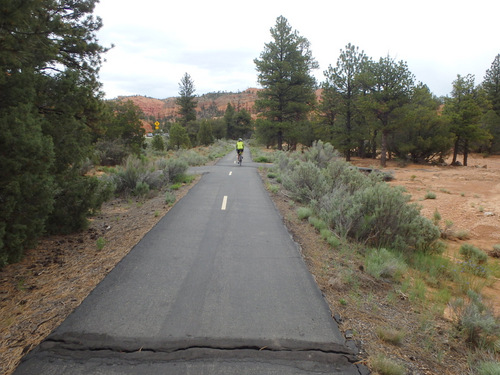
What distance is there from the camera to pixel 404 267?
544cm

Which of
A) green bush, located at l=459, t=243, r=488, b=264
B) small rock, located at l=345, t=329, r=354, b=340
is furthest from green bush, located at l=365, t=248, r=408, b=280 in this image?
green bush, located at l=459, t=243, r=488, b=264

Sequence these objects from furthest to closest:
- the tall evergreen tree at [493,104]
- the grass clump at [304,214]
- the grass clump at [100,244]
A: 1. the tall evergreen tree at [493,104]
2. the grass clump at [304,214]
3. the grass clump at [100,244]

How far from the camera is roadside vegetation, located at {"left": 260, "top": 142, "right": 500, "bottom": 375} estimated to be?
339 centimetres

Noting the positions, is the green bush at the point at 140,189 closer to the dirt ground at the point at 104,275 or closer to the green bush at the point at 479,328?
the dirt ground at the point at 104,275

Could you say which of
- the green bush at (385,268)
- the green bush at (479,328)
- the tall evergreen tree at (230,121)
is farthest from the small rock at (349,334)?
the tall evergreen tree at (230,121)

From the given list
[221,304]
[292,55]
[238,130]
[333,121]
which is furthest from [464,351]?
[238,130]

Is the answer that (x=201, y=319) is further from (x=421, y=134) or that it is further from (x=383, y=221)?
(x=421, y=134)

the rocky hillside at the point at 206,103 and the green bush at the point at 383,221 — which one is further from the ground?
the rocky hillside at the point at 206,103

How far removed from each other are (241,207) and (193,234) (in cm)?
296

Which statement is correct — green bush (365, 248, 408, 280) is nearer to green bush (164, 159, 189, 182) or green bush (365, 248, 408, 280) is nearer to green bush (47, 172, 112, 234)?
green bush (47, 172, 112, 234)

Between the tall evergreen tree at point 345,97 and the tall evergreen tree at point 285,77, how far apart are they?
4.11 m

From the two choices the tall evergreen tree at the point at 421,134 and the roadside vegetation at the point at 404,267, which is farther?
the tall evergreen tree at the point at 421,134

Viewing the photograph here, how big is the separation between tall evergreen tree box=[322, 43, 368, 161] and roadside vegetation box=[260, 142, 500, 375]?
2472 centimetres

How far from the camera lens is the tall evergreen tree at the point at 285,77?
37.0 metres
